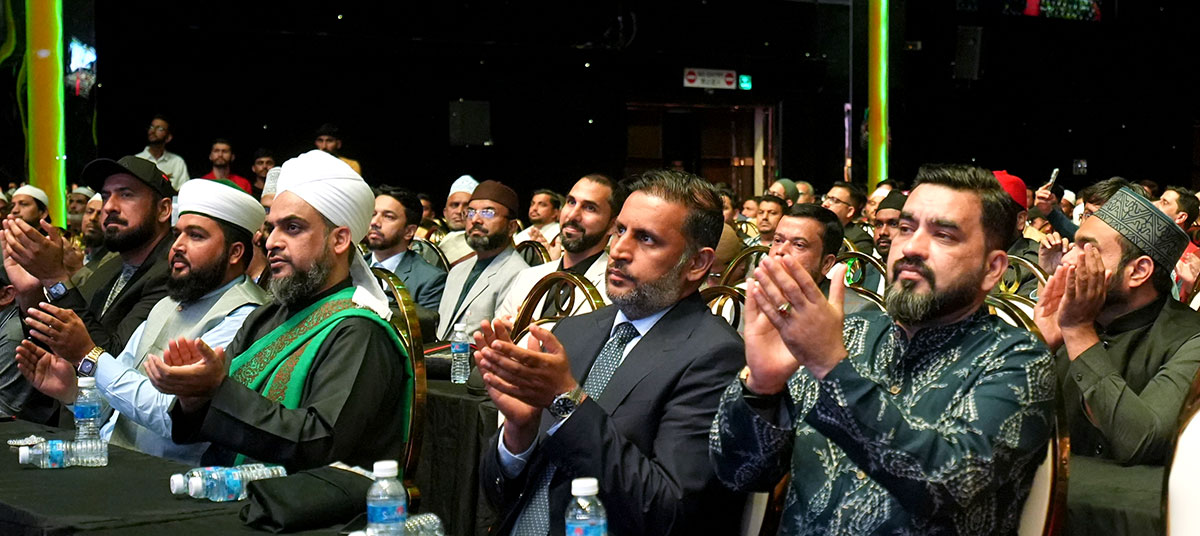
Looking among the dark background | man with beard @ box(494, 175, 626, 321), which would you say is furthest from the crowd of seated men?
the dark background

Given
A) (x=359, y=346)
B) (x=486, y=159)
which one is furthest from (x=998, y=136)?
(x=359, y=346)

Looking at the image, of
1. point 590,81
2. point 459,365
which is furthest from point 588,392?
point 590,81

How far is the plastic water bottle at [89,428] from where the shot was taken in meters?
2.94

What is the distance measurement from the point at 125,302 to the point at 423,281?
2924 mm

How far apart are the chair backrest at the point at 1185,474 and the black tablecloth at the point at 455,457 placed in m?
2.47

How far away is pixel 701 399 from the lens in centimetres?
249

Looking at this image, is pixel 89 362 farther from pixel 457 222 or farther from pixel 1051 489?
pixel 457 222

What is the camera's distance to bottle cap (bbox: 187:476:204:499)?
2.54m

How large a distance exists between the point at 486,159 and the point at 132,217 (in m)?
9.93

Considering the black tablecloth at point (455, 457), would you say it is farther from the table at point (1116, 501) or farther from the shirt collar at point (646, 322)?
the table at point (1116, 501)

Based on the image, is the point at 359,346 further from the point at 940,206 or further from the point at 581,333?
the point at 940,206

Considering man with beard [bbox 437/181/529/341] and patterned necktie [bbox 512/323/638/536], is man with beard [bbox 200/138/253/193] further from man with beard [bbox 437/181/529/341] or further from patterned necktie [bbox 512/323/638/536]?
patterned necktie [bbox 512/323/638/536]

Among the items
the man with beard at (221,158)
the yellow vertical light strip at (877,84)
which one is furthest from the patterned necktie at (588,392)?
the yellow vertical light strip at (877,84)

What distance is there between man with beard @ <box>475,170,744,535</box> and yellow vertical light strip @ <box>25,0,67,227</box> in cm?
996
